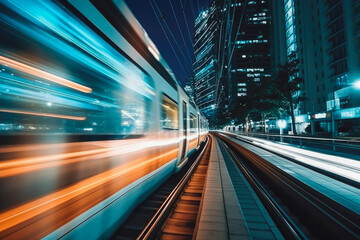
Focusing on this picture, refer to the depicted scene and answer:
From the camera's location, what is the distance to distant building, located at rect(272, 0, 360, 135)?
25.1 m

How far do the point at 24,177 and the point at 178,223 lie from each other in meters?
2.43

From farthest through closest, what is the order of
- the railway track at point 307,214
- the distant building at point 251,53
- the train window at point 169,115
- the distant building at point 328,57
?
the distant building at point 251,53, the distant building at point 328,57, the train window at point 169,115, the railway track at point 307,214

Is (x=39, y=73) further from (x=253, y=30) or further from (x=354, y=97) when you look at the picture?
(x=253, y=30)

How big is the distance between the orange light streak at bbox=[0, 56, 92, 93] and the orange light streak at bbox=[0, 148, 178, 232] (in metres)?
1.01

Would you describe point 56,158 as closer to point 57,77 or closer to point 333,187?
point 57,77

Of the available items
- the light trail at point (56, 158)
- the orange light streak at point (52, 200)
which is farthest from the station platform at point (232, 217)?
the light trail at point (56, 158)

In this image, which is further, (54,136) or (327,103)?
(327,103)

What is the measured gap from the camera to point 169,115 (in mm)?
4172

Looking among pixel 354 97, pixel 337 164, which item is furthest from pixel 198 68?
pixel 337 164

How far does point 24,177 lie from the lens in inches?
45.3

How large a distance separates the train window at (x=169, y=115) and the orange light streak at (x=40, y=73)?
2051mm

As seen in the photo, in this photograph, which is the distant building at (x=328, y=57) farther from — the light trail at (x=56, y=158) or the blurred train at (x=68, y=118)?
the light trail at (x=56, y=158)

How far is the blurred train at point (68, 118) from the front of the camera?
1.17 metres

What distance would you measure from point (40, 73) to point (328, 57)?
44.4 m
